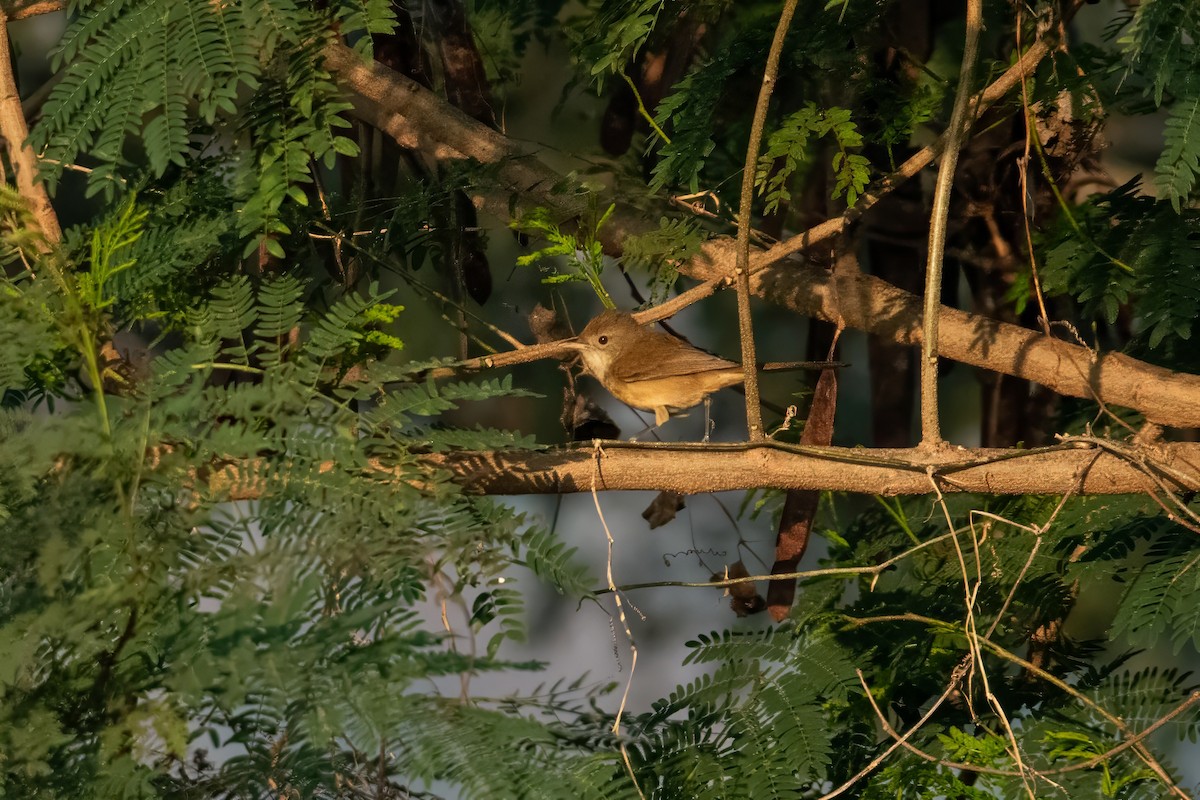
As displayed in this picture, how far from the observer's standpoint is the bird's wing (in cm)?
307

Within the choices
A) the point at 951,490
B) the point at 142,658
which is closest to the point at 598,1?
the point at 951,490

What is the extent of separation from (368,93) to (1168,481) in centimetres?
173

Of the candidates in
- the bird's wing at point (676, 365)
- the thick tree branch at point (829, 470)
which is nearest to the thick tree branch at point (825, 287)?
the thick tree branch at point (829, 470)

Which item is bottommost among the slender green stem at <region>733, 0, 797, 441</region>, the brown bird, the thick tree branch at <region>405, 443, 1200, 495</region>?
the brown bird

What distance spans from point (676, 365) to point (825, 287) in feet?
2.36

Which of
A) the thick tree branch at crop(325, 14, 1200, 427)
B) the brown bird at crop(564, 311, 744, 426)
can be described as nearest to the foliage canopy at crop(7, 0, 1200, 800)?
the thick tree branch at crop(325, 14, 1200, 427)

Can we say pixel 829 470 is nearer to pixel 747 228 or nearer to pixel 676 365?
pixel 747 228

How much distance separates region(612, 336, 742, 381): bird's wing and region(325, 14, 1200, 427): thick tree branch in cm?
55

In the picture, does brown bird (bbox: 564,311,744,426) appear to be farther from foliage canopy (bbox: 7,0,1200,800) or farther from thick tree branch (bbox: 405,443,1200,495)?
thick tree branch (bbox: 405,443,1200,495)

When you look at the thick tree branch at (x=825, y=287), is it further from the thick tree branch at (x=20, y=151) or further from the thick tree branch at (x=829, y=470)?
the thick tree branch at (x=20, y=151)

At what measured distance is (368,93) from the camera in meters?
2.52

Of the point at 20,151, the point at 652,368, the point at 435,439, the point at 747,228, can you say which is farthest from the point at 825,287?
the point at 20,151

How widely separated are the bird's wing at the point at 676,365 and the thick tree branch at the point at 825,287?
21.6 inches

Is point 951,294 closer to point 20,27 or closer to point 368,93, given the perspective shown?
point 368,93
